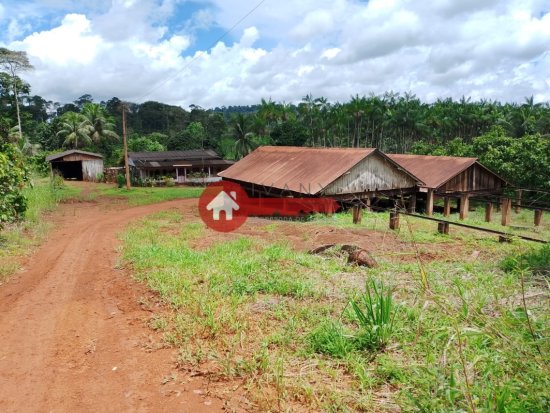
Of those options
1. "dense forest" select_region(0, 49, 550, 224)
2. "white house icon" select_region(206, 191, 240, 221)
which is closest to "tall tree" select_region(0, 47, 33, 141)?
"dense forest" select_region(0, 49, 550, 224)

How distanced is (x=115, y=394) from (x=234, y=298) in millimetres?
2694

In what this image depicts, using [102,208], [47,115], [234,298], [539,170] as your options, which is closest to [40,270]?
[234,298]

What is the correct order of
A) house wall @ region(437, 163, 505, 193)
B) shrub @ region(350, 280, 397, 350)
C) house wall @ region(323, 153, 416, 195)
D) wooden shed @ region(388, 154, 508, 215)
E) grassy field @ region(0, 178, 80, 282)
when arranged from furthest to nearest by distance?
1. house wall @ region(437, 163, 505, 193)
2. wooden shed @ region(388, 154, 508, 215)
3. house wall @ region(323, 153, 416, 195)
4. grassy field @ region(0, 178, 80, 282)
5. shrub @ region(350, 280, 397, 350)

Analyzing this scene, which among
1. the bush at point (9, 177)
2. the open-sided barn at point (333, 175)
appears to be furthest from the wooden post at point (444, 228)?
the bush at point (9, 177)

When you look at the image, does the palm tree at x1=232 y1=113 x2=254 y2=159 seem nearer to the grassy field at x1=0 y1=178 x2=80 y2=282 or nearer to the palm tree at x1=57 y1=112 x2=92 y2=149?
the palm tree at x1=57 y1=112 x2=92 y2=149

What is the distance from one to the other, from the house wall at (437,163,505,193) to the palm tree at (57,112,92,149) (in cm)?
4244

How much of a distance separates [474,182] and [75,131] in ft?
147

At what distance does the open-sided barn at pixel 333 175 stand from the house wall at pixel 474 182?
402 centimetres

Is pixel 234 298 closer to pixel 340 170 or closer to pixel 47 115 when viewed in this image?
pixel 340 170

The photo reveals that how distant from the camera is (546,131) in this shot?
1815 inches

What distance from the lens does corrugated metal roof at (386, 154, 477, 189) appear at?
2714 cm

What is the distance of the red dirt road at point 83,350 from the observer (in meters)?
4.53

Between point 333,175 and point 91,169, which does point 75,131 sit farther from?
point 333,175

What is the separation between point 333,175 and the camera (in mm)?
20922
